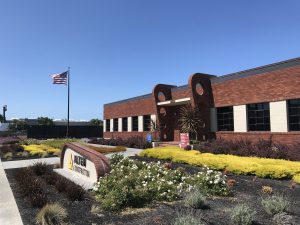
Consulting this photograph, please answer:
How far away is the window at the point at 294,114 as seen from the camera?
17625mm

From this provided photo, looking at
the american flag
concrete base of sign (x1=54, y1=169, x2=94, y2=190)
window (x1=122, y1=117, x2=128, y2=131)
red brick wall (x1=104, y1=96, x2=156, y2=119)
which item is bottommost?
concrete base of sign (x1=54, y1=169, x2=94, y2=190)

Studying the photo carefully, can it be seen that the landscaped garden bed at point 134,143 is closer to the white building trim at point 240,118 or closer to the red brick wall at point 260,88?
the red brick wall at point 260,88

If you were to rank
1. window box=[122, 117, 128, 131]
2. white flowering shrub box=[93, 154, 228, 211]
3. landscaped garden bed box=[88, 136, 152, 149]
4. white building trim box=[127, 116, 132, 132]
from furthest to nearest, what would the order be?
window box=[122, 117, 128, 131] → white building trim box=[127, 116, 132, 132] → landscaped garden bed box=[88, 136, 152, 149] → white flowering shrub box=[93, 154, 228, 211]

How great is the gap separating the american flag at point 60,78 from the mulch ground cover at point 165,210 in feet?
93.2

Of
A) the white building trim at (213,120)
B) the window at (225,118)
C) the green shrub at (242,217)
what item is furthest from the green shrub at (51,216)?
the white building trim at (213,120)

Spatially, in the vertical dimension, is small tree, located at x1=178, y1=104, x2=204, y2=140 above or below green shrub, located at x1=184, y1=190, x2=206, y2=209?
above

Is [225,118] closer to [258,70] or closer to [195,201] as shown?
[258,70]

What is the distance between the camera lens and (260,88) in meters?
19.7

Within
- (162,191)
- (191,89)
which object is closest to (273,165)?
(162,191)

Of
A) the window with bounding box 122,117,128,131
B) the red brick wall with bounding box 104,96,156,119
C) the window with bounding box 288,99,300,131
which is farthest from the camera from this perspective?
the window with bounding box 122,117,128,131

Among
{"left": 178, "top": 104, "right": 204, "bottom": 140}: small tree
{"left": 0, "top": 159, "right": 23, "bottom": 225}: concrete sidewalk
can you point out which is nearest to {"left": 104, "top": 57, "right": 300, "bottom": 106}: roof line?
{"left": 178, "top": 104, "right": 204, "bottom": 140}: small tree

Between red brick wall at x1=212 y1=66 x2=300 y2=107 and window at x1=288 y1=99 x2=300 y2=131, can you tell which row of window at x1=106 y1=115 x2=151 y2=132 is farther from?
window at x1=288 y1=99 x2=300 y2=131

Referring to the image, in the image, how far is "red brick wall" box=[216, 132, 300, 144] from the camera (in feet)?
58.0

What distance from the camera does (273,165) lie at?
11703 millimetres
